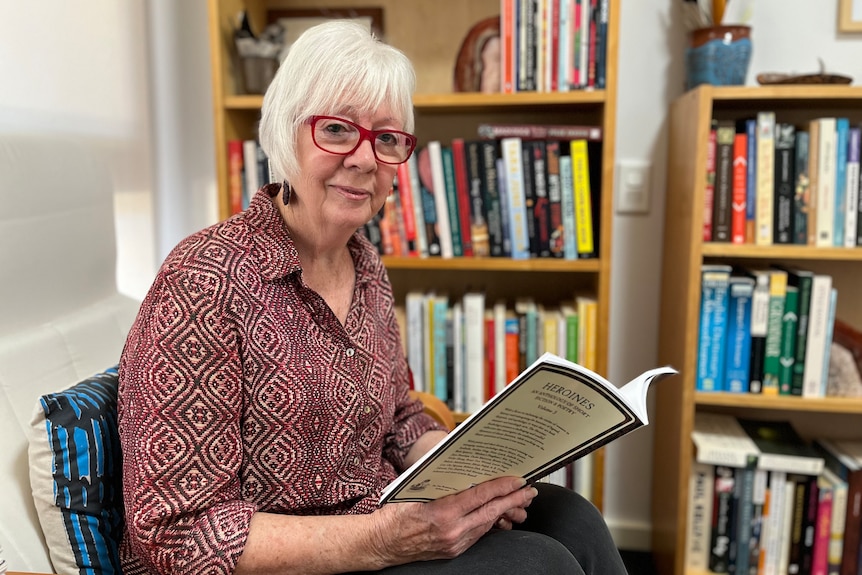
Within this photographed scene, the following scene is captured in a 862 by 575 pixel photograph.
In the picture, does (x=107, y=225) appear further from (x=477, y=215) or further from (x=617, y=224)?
(x=617, y=224)

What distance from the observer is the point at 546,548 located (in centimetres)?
90

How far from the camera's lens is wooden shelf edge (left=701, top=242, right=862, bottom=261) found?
150 centimetres

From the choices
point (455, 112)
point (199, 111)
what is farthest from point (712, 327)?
point (199, 111)

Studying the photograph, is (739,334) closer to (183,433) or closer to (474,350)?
(474,350)

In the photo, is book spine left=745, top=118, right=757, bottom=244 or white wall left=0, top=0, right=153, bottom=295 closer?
white wall left=0, top=0, right=153, bottom=295

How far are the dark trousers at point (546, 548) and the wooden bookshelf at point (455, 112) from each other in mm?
564

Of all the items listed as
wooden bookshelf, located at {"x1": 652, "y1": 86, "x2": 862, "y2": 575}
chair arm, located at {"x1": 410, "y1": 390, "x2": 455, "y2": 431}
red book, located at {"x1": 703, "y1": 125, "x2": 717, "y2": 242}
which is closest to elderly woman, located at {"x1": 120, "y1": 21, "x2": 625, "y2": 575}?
chair arm, located at {"x1": 410, "y1": 390, "x2": 455, "y2": 431}

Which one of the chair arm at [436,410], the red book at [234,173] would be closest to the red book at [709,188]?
the chair arm at [436,410]

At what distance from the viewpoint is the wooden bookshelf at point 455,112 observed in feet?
5.10

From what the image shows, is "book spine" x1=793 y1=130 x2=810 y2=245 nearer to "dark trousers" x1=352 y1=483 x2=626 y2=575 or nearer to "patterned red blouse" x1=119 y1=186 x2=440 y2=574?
"dark trousers" x1=352 y1=483 x2=626 y2=575

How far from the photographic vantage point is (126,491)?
833mm

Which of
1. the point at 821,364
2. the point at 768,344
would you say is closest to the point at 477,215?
the point at 768,344

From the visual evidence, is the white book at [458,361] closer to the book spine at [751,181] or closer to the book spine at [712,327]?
the book spine at [712,327]

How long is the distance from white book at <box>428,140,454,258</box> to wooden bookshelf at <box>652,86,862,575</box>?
53 centimetres
